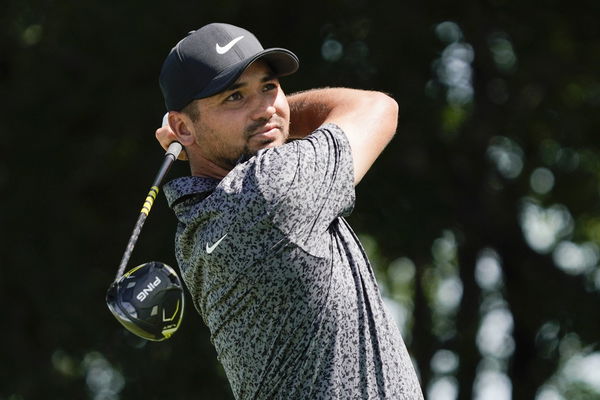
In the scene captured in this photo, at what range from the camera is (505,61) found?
575 inches

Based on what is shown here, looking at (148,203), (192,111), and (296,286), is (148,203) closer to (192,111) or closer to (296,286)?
(192,111)

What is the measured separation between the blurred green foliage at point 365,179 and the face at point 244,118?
8506 millimetres

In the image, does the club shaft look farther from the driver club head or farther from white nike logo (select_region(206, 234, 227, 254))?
white nike logo (select_region(206, 234, 227, 254))

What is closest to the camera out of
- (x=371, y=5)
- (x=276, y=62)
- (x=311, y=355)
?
(x=311, y=355)

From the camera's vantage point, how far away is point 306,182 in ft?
12.0

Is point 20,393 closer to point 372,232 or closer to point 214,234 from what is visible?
point 372,232

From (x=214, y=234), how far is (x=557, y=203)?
13.7 metres

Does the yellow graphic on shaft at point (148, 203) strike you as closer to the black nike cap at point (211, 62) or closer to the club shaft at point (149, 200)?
the club shaft at point (149, 200)

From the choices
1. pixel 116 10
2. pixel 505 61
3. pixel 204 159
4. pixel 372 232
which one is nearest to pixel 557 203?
pixel 505 61

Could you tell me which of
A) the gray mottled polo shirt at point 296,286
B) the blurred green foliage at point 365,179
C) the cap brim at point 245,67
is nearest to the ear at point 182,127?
the cap brim at point 245,67

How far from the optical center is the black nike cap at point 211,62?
154 inches

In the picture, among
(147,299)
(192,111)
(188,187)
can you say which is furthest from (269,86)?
(147,299)

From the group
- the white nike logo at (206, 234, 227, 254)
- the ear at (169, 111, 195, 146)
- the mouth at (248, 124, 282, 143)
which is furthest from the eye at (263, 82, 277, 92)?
the white nike logo at (206, 234, 227, 254)

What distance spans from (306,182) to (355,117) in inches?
16.3
